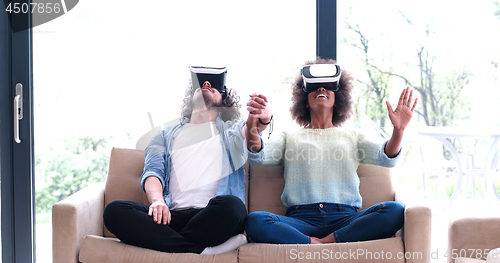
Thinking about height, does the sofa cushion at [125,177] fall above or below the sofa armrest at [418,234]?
above

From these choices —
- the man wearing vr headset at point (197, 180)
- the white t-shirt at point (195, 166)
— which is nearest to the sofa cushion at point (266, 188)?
the man wearing vr headset at point (197, 180)

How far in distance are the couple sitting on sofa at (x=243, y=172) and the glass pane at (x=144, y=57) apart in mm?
325

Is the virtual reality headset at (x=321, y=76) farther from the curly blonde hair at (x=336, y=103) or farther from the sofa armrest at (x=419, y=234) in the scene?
the sofa armrest at (x=419, y=234)

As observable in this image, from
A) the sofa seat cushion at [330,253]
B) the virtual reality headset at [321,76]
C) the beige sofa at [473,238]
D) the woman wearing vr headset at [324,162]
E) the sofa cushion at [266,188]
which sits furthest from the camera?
the sofa cushion at [266,188]

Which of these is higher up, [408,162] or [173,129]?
[173,129]

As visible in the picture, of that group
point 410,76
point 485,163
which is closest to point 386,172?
point 410,76

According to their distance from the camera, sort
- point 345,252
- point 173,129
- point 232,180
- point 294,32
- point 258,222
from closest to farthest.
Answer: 1. point 345,252
2. point 258,222
3. point 232,180
4. point 173,129
5. point 294,32

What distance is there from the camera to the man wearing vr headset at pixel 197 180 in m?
1.67

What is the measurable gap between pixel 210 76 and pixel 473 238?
1355 mm

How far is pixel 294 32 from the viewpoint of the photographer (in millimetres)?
2455

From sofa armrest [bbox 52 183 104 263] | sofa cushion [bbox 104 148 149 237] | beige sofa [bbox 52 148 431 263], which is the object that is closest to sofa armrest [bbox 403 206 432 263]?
beige sofa [bbox 52 148 431 263]

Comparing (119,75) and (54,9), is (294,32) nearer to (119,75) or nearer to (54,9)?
(119,75)

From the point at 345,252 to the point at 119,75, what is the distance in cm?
171

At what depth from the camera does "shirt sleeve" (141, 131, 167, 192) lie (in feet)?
6.31
